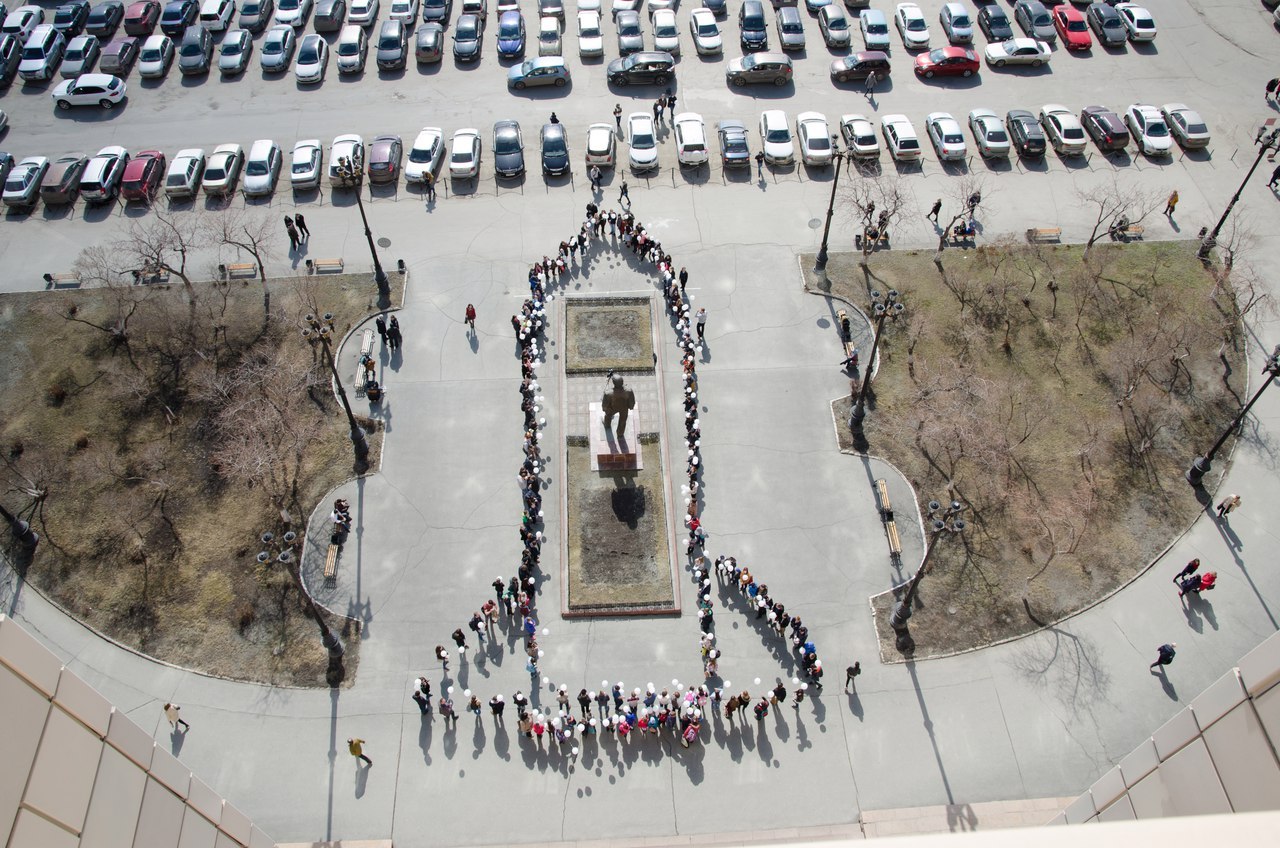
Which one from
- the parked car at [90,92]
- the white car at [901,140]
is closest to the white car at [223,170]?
the parked car at [90,92]

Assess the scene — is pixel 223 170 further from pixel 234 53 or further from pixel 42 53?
pixel 42 53

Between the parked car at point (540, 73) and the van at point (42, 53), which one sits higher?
the parked car at point (540, 73)

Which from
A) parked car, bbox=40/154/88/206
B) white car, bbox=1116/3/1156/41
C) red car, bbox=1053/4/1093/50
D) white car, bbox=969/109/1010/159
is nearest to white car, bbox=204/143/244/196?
parked car, bbox=40/154/88/206

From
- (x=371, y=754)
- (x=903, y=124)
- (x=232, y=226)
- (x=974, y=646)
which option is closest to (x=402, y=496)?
(x=371, y=754)

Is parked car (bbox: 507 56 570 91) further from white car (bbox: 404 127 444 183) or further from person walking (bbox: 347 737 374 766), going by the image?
person walking (bbox: 347 737 374 766)

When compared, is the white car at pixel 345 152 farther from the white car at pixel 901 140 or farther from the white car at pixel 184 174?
the white car at pixel 901 140

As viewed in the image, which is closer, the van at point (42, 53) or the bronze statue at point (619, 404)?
the bronze statue at point (619, 404)
